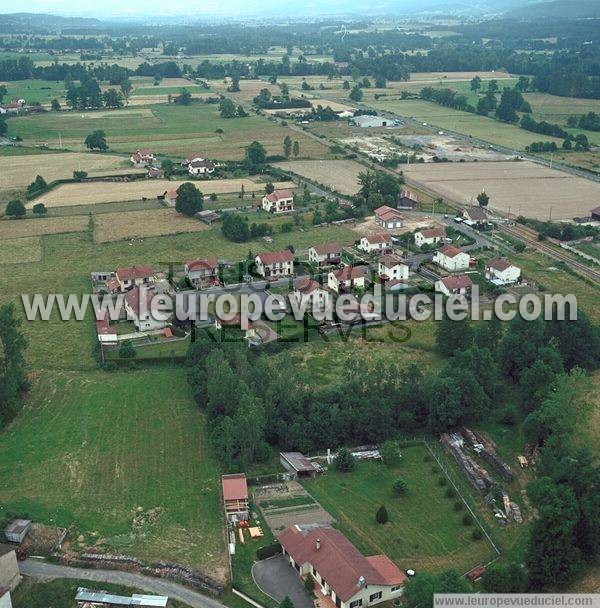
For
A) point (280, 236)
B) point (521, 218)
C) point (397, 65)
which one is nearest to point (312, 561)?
point (280, 236)

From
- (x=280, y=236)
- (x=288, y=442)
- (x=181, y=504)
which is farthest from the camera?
(x=280, y=236)

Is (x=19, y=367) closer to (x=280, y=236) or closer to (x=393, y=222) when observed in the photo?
(x=280, y=236)

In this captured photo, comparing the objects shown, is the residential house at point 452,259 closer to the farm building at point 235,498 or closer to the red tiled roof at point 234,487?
the red tiled roof at point 234,487

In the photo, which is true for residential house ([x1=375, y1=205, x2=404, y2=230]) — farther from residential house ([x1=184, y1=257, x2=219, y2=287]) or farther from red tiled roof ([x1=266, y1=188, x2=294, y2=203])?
residential house ([x1=184, y1=257, x2=219, y2=287])

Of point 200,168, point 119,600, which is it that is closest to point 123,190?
point 200,168

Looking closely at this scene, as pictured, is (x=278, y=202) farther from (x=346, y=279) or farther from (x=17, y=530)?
(x=17, y=530)

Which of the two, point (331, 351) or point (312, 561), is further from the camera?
point (331, 351)

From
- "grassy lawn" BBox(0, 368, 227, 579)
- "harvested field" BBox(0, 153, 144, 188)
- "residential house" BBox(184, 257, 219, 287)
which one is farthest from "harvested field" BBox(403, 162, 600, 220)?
"grassy lawn" BBox(0, 368, 227, 579)

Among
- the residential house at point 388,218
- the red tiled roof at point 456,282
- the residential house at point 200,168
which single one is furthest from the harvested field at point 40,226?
the red tiled roof at point 456,282
